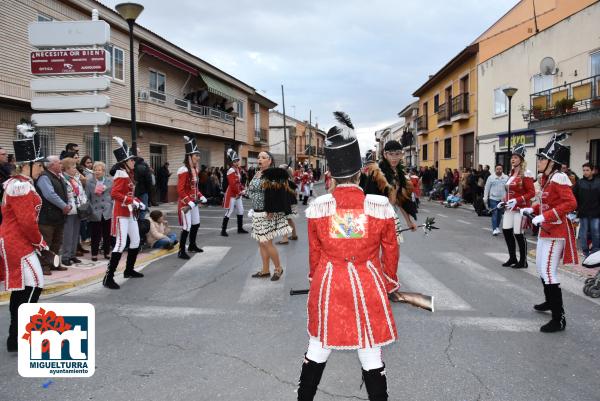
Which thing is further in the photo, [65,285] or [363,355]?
[65,285]

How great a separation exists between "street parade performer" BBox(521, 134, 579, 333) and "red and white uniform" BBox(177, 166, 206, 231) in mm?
5871

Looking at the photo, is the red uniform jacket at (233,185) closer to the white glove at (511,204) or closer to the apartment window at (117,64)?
the white glove at (511,204)

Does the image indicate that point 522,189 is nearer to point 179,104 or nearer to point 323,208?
point 323,208

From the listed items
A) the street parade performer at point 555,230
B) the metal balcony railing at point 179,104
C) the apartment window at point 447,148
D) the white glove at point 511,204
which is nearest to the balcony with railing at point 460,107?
the apartment window at point 447,148

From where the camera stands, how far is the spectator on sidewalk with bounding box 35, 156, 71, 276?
7.30 m

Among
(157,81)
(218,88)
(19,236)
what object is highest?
(218,88)

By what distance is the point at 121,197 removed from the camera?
6.54m

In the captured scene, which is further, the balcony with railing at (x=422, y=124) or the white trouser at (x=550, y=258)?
the balcony with railing at (x=422, y=124)

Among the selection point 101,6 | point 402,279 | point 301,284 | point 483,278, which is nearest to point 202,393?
point 301,284

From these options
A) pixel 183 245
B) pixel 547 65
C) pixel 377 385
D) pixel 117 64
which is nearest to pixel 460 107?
pixel 547 65

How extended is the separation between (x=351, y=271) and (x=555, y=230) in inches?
133

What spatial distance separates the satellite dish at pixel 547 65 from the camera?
19.3m

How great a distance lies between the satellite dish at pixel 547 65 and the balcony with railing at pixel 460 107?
8.94 metres
